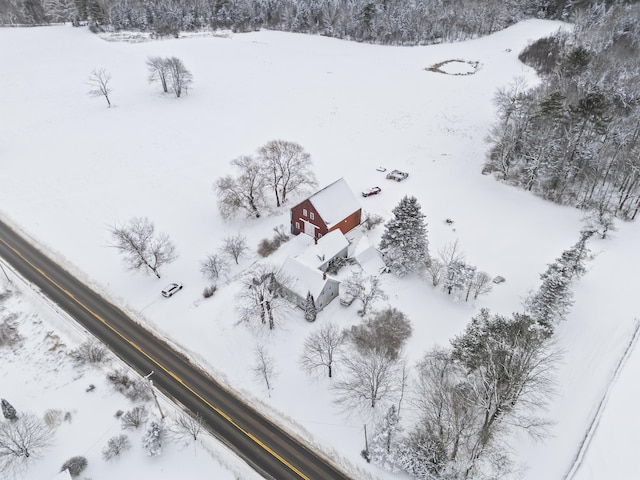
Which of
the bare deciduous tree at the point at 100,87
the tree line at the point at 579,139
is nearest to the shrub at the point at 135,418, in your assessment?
the tree line at the point at 579,139

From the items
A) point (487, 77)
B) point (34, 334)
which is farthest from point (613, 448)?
point (487, 77)

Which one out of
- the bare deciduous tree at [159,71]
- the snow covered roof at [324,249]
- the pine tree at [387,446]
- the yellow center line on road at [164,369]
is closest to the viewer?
the pine tree at [387,446]

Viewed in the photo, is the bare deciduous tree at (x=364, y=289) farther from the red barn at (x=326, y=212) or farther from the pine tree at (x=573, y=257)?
the pine tree at (x=573, y=257)

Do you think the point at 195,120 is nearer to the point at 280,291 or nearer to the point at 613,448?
the point at 280,291

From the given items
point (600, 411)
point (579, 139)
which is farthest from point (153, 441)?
point (579, 139)

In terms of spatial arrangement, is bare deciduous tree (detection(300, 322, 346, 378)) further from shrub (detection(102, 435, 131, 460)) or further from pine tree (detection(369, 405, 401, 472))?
shrub (detection(102, 435, 131, 460))

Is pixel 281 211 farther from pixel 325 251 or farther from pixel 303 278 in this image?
pixel 303 278
